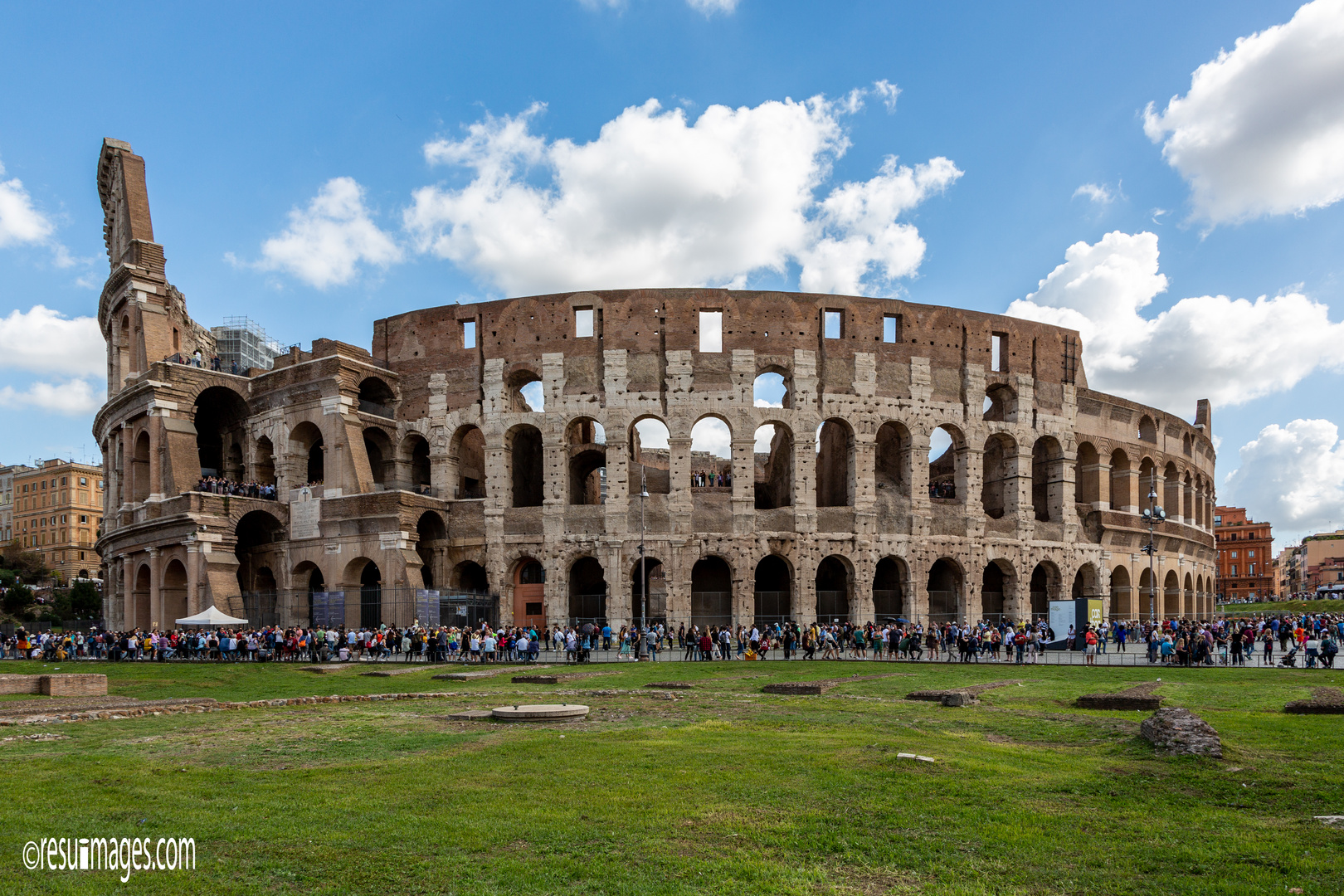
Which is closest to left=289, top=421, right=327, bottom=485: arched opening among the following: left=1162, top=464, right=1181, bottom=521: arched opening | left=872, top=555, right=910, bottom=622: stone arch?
left=872, top=555, right=910, bottom=622: stone arch

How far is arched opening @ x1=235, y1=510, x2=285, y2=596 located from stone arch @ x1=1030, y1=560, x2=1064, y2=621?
1324 inches

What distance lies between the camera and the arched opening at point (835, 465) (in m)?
39.5

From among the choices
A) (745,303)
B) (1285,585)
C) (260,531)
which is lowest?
(1285,585)

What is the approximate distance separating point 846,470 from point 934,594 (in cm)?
672

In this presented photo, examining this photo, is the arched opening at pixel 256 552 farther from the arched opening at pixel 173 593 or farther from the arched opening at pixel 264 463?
the arched opening at pixel 173 593

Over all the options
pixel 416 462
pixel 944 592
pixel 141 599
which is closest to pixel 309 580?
pixel 416 462

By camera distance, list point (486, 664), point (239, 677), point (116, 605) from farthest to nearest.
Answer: point (116, 605) < point (486, 664) < point (239, 677)

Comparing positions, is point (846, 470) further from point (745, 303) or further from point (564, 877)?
point (564, 877)

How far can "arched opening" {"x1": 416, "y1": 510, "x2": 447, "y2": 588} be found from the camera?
1559 inches

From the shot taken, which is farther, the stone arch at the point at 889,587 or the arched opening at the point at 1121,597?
the arched opening at the point at 1121,597

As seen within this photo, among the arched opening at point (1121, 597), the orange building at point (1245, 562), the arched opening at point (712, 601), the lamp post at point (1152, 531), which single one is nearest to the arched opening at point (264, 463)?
the arched opening at point (712, 601)

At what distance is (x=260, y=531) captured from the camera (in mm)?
42125

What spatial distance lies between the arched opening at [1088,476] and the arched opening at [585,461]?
2234 cm

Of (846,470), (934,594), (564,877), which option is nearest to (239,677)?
(564,877)
